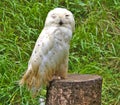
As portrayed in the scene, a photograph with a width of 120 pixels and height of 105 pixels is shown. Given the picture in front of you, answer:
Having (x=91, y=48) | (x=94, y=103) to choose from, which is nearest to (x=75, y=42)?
(x=91, y=48)

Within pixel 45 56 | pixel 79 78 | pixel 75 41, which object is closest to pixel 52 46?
pixel 45 56

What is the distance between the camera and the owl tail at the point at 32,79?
404cm

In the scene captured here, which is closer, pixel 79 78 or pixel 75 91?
pixel 75 91

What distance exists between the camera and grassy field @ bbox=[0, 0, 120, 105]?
5.64 meters

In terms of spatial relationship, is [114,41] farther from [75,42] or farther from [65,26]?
[65,26]

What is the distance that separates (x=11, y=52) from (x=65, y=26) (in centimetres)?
215

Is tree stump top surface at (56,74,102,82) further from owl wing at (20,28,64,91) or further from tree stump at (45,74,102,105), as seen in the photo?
owl wing at (20,28,64,91)

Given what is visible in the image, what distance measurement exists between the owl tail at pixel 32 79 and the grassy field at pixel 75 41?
1149 millimetres

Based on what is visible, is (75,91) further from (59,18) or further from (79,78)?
(59,18)

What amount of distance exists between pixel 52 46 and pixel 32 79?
0.32 m

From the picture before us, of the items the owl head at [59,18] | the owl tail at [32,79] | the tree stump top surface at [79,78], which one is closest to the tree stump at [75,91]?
the tree stump top surface at [79,78]

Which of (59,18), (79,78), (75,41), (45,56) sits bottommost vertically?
(75,41)

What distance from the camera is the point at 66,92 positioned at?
406 cm

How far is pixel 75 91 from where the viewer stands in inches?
159
